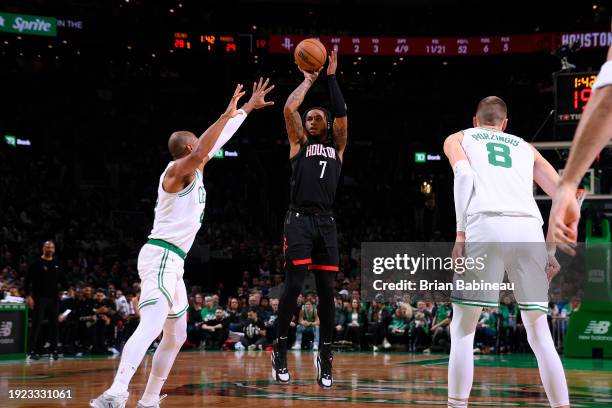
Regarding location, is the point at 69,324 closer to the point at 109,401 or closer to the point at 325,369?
the point at 325,369

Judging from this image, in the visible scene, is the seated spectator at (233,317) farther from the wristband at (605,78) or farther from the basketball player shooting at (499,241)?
the wristband at (605,78)

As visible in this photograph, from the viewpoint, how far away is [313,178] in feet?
23.2

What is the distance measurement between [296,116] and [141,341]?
97.0 inches

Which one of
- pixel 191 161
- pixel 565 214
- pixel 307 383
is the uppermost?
pixel 191 161

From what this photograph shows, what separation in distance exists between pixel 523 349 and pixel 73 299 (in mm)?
9904

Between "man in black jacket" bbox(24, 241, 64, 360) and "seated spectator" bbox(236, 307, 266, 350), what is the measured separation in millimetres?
4851

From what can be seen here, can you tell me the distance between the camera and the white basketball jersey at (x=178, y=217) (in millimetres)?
6176

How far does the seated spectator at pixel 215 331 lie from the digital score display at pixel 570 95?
8809 millimetres

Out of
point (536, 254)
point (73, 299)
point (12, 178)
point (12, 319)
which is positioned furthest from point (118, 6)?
point (536, 254)

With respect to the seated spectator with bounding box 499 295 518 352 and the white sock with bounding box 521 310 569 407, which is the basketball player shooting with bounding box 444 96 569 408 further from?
the seated spectator with bounding box 499 295 518 352

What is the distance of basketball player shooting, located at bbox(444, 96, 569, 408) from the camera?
5027mm

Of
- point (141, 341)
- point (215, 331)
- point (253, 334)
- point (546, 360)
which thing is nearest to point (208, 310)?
point (215, 331)

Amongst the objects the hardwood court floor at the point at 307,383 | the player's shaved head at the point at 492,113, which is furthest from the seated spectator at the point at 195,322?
the player's shaved head at the point at 492,113

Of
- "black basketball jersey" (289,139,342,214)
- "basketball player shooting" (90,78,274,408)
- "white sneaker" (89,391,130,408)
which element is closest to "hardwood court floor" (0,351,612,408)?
"basketball player shooting" (90,78,274,408)
